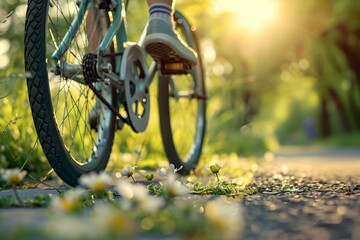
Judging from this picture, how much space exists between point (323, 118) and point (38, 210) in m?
21.0

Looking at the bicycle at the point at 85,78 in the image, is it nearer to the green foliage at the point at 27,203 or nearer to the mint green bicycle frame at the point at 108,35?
the mint green bicycle frame at the point at 108,35

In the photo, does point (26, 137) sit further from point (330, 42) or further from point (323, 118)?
point (323, 118)

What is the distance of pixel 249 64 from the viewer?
1950 centimetres

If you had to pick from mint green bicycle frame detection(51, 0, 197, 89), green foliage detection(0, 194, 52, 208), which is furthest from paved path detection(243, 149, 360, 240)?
mint green bicycle frame detection(51, 0, 197, 89)

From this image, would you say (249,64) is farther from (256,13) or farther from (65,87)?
(65,87)

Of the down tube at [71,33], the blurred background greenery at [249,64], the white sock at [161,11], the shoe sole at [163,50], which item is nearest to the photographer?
the down tube at [71,33]

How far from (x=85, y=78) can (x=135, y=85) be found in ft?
1.57

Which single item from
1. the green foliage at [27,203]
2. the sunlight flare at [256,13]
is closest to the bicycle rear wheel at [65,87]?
the green foliage at [27,203]

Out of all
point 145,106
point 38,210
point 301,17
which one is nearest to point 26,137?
point 145,106

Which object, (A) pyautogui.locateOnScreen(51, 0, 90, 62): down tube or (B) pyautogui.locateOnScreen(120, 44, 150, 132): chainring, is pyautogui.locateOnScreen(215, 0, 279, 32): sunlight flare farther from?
(A) pyautogui.locateOnScreen(51, 0, 90, 62): down tube

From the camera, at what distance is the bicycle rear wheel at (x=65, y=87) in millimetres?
2023

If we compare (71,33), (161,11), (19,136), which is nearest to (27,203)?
(71,33)

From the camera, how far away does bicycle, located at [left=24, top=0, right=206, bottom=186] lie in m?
2.04

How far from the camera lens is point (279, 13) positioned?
1359 centimetres
